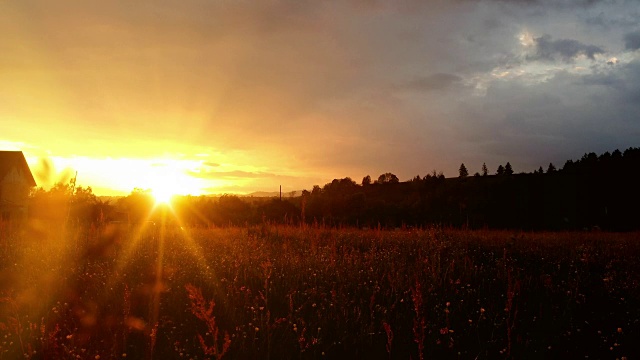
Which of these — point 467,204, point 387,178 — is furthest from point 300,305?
point 387,178

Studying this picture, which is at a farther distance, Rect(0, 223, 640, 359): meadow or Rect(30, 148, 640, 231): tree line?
Rect(30, 148, 640, 231): tree line

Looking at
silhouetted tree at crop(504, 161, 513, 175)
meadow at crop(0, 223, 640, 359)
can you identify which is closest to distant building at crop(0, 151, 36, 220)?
meadow at crop(0, 223, 640, 359)

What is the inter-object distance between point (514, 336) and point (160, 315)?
12.9ft

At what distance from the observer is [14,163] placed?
127ft

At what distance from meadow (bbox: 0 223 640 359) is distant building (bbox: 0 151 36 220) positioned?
112 ft

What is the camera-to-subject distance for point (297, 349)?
4.26 m

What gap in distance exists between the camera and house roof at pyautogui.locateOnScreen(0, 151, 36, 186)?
1467 inches

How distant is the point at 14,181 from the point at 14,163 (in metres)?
1.61

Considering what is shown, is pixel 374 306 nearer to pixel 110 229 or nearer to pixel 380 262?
pixel 380 262

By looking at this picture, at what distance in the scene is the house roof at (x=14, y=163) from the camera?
37250 mm

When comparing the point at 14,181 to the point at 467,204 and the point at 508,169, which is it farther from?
the point at 508,169

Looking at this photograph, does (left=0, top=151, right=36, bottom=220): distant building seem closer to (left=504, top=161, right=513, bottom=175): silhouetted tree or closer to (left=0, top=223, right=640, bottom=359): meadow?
(left=0, top=223, right=640, bottom=359): meadow

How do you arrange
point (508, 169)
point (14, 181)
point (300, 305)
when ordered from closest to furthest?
point (300, 305) → point (14, 181) → point (508, 169)

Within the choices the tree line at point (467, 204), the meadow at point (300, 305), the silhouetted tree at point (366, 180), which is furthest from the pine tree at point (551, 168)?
the meadow at point (300, 305)
